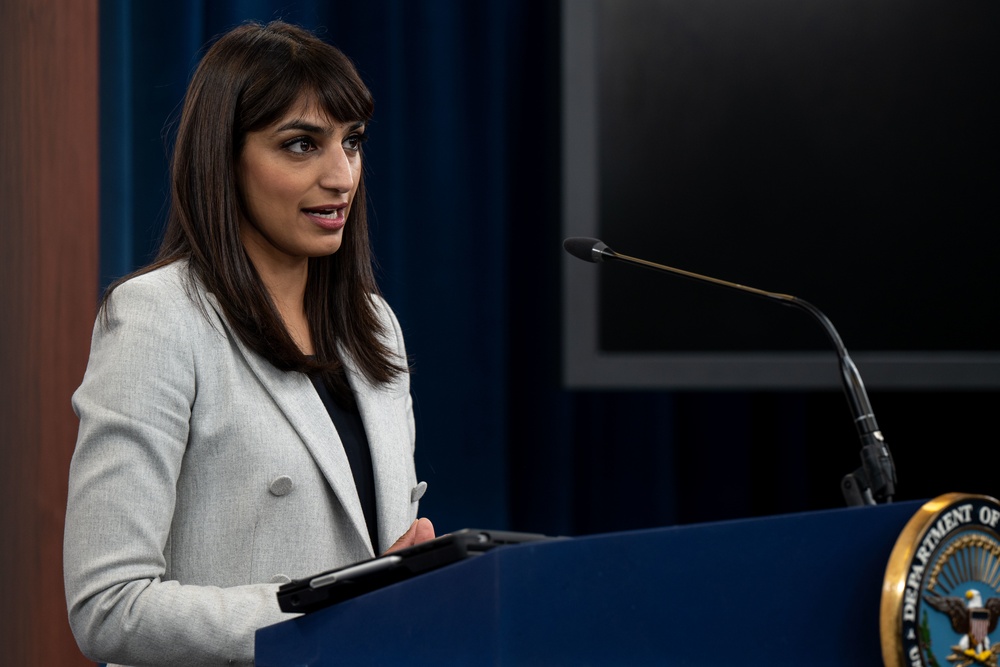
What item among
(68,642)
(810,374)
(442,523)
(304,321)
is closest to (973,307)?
(810,374)

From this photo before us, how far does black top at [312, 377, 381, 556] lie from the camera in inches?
59.8

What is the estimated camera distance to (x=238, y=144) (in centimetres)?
152

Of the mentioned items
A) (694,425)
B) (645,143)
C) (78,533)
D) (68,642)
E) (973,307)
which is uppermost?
(645,143)

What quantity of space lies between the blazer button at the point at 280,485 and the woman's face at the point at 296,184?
1.18ft

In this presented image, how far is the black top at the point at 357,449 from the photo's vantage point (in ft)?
4.98

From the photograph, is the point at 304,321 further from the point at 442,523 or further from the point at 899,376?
the point at 899,376

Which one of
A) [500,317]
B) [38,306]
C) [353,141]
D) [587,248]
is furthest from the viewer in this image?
[500,317]

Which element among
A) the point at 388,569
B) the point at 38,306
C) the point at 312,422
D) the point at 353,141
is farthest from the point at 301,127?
the point at 38,306

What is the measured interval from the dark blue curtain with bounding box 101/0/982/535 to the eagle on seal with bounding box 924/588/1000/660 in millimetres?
1582

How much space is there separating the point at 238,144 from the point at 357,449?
0.45 meters

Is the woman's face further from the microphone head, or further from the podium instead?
the podium

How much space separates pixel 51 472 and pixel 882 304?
1724mm

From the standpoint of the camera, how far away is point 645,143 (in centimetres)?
235

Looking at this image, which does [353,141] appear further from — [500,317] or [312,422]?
[500,317]
